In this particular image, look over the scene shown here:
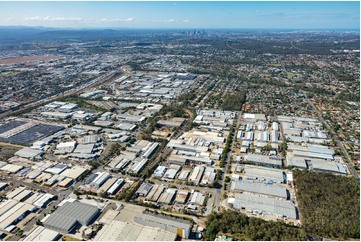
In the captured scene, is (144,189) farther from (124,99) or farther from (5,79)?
(5,79)

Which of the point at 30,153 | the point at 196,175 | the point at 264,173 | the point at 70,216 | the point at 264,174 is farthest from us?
the point at 30,153

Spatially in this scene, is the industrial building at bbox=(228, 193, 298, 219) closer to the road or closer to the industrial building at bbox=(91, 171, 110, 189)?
the road

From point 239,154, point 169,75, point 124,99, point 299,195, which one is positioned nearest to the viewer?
point 299,195

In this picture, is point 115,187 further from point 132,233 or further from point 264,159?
point 264,159

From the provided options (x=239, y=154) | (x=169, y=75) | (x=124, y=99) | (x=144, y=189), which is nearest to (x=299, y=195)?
(x=239, y=154)

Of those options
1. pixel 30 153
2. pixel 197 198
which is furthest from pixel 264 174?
pixel 30 153

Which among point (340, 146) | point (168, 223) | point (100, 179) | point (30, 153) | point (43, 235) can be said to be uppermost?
point (30, 153)
